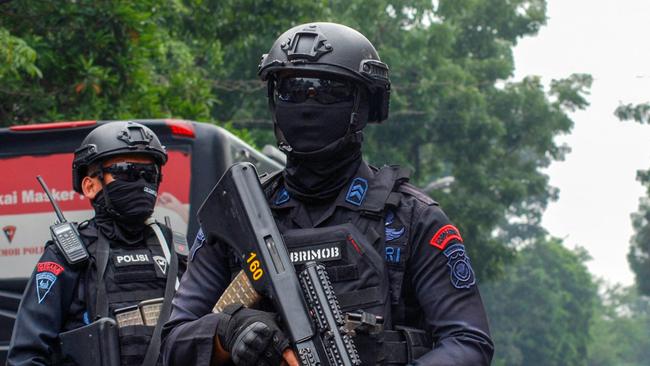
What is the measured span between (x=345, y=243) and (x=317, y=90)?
43 centimetres

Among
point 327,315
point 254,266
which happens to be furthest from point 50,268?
point 327,315

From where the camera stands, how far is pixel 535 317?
6856 centimetres

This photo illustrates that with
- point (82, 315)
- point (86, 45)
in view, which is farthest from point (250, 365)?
point (86, 45)

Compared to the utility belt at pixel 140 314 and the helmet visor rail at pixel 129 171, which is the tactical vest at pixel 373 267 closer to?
the utility belt at pixel 140 314

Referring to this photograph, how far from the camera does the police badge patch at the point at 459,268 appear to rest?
345cm

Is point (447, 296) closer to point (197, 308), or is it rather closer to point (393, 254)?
point (393, 254)

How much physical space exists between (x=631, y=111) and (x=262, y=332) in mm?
29603

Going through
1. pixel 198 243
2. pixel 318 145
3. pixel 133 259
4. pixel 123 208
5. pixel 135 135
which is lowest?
pixel 133 259

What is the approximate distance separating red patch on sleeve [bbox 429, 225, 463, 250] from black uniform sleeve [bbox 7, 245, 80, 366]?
7.98ft

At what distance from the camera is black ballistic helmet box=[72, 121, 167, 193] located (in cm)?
598

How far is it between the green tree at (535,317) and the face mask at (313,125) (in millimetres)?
57643

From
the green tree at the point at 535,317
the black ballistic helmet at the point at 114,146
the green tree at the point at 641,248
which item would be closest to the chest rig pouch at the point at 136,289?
the black ballistic helmet at the point at 114,146

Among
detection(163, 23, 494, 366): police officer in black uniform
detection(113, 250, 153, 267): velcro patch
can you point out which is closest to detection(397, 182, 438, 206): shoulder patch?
detection(163, 23, 494, 366): police officer in black uniform

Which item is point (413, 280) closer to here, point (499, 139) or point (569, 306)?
point (499, 139)
